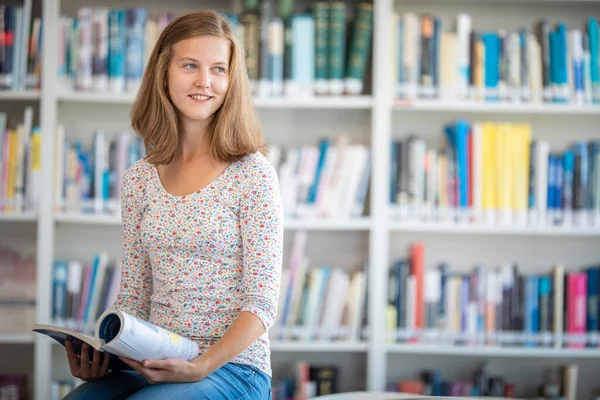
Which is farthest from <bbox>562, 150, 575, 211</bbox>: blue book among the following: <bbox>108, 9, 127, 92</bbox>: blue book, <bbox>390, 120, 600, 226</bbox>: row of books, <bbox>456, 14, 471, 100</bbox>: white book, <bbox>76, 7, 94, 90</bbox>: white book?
<bbox>76, 7, 94, 90</bbox>: white book

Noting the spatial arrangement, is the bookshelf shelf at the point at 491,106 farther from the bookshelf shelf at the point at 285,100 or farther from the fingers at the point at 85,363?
the fingers at the point at 85,363

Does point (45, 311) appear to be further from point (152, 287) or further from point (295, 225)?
point (152, 287)

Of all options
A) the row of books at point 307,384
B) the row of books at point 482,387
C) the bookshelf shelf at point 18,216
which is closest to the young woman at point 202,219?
the bookshelf shelf at point 18,216

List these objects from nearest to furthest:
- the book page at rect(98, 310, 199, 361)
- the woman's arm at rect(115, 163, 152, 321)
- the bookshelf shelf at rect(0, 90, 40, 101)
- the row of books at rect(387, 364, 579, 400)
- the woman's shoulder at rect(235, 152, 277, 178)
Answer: the book page at rect(98, 310, 199, 361) → the woman's shoulder at rect(235, 152, 277, 178) → the woman's arm at rect(115, 163, 152, 321) → the bookshelf shelf at rect(0, 90, 40, 101) → the row of books at rect(387, 364, 579, 400)

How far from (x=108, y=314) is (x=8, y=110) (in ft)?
6.64

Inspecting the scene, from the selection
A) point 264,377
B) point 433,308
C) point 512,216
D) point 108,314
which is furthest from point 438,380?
point 108,314

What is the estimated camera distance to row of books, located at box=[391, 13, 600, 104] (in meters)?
2.91

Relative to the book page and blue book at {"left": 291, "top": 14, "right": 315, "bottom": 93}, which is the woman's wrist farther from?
blue book at {"left": 291, "top": 14, "right": 315, "bottom": 93}

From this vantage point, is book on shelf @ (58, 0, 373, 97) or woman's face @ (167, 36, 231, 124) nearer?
woman's face @ (167, 36, 231, 124)

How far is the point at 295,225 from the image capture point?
114 inches

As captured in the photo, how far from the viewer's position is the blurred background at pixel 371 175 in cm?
290

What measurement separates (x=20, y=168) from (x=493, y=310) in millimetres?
1895

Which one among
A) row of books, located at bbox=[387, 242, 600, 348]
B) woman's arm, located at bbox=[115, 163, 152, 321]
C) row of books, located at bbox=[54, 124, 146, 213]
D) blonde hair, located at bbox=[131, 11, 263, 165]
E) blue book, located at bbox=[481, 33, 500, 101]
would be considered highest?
blue book, located at bbox=[481, 33, 500, 101]

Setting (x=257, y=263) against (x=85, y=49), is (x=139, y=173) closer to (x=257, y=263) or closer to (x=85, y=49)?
(x=257, y=263)
